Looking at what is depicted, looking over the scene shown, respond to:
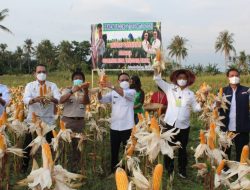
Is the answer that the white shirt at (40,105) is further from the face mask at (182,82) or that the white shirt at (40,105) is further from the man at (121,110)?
the face mask at (182,82)

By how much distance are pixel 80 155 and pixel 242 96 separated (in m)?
2.88

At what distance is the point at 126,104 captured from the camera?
6.89m

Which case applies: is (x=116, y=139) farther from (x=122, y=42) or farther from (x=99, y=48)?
(x=122, y=42)

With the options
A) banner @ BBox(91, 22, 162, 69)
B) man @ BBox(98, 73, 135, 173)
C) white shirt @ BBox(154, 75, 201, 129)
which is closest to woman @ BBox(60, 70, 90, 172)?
man @ BBox(98, 73, 135, 173)

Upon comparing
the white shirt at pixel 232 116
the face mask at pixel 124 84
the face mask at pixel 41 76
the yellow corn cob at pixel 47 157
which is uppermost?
the face mask at pixel 41 76

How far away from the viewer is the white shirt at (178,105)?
664cm

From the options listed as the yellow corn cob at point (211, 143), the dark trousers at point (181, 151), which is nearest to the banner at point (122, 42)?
the dark trousers at point (181, 151)

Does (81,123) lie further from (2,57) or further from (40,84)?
(2,57)

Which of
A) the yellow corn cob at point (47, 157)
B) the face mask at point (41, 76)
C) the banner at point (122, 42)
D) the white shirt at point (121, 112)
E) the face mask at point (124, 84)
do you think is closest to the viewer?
the yellow corn cob at point (47, 157)

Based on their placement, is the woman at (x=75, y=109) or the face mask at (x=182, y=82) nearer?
the face mask at (x=182, y=82)

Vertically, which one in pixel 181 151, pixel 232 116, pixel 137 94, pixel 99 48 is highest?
pixel 99 48

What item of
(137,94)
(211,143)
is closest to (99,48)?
(137,94)

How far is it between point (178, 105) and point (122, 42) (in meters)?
10.4

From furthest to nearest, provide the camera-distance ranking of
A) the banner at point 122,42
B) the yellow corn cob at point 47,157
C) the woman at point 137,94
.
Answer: the banner at point 122,42 → the woman at point 137,94 → the yellow corn cob at point 47,157
